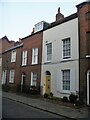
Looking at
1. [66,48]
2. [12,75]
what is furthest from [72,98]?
[12,75]

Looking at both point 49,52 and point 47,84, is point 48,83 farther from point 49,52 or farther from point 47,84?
point 49,52

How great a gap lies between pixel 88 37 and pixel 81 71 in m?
2.88

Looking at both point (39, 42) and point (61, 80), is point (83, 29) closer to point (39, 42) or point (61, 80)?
point (61, 80)

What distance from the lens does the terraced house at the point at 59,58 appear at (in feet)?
51.0

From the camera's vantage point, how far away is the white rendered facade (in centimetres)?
1622

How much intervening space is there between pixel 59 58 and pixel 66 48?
4.11ft

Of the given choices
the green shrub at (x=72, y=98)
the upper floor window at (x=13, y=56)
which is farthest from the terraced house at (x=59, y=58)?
the upper floor window at (x=13, y=56)

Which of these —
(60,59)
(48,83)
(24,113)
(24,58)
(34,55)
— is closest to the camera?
(24,113)

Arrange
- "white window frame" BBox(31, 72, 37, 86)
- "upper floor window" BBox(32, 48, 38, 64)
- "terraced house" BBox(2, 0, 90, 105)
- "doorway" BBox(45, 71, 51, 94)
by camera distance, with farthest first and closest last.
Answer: "upper floor window" BBox(32, 48, 38, 64) < "white window frame" BBox(31, 72, 37, 86) < "doorway" BBox(45, 71, 51, 94) < "terraced house" BBox(2, 0, 90, 105)

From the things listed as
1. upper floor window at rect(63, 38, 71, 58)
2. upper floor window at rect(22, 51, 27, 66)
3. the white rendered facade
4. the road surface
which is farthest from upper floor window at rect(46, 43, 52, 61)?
the road surface

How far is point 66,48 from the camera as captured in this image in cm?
1767

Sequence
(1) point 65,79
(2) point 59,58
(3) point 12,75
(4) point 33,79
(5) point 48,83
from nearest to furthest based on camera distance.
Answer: (1) point 65,79, (2) point 59,58, (5) point 48,83, (4) point 33,79, (3) point 12,75

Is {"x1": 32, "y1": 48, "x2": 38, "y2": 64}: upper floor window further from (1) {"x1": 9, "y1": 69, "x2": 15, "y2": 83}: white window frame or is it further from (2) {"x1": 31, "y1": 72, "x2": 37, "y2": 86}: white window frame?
A: (1) {"x1": 9, "y1": 69, "x2": 15, "y2": 83}: white window frame

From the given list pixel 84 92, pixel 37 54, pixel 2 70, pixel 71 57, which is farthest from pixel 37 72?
pixel 2 70
